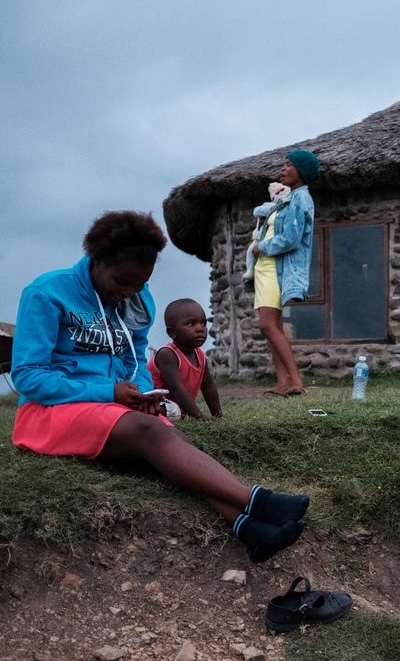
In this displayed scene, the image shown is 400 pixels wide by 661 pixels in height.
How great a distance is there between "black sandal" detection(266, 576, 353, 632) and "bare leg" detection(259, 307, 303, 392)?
3.79m

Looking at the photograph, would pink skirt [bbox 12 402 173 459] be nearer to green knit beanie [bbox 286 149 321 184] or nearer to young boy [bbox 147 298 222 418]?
young boy [bbox 147 298 222 418]

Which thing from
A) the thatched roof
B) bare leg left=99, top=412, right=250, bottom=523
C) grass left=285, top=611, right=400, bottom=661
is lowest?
grass left=285, top=611, right=400, bottom=661

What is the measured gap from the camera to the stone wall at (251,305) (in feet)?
30.8

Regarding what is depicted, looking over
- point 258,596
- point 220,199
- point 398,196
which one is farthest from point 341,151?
point 258,596

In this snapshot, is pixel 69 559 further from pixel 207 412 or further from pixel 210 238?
pixel 210 238

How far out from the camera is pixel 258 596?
3.18 m

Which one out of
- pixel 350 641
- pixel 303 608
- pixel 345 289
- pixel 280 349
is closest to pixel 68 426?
pixel 303 608

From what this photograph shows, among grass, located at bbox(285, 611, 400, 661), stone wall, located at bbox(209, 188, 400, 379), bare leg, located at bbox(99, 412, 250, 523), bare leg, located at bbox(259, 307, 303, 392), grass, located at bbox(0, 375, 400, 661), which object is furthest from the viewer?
stone wall, located at bbox(209, 188, 400, 379)

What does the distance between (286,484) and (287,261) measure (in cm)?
336

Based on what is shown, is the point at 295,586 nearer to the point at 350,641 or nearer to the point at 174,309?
the point at 350,641

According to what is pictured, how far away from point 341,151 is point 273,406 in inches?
186

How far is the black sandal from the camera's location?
297 cm

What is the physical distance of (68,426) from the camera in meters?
3.55

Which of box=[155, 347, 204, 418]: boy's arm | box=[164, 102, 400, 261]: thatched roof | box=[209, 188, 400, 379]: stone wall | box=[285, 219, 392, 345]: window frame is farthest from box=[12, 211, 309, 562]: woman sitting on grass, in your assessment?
box=[285, 219, 392, 345]: window frame
